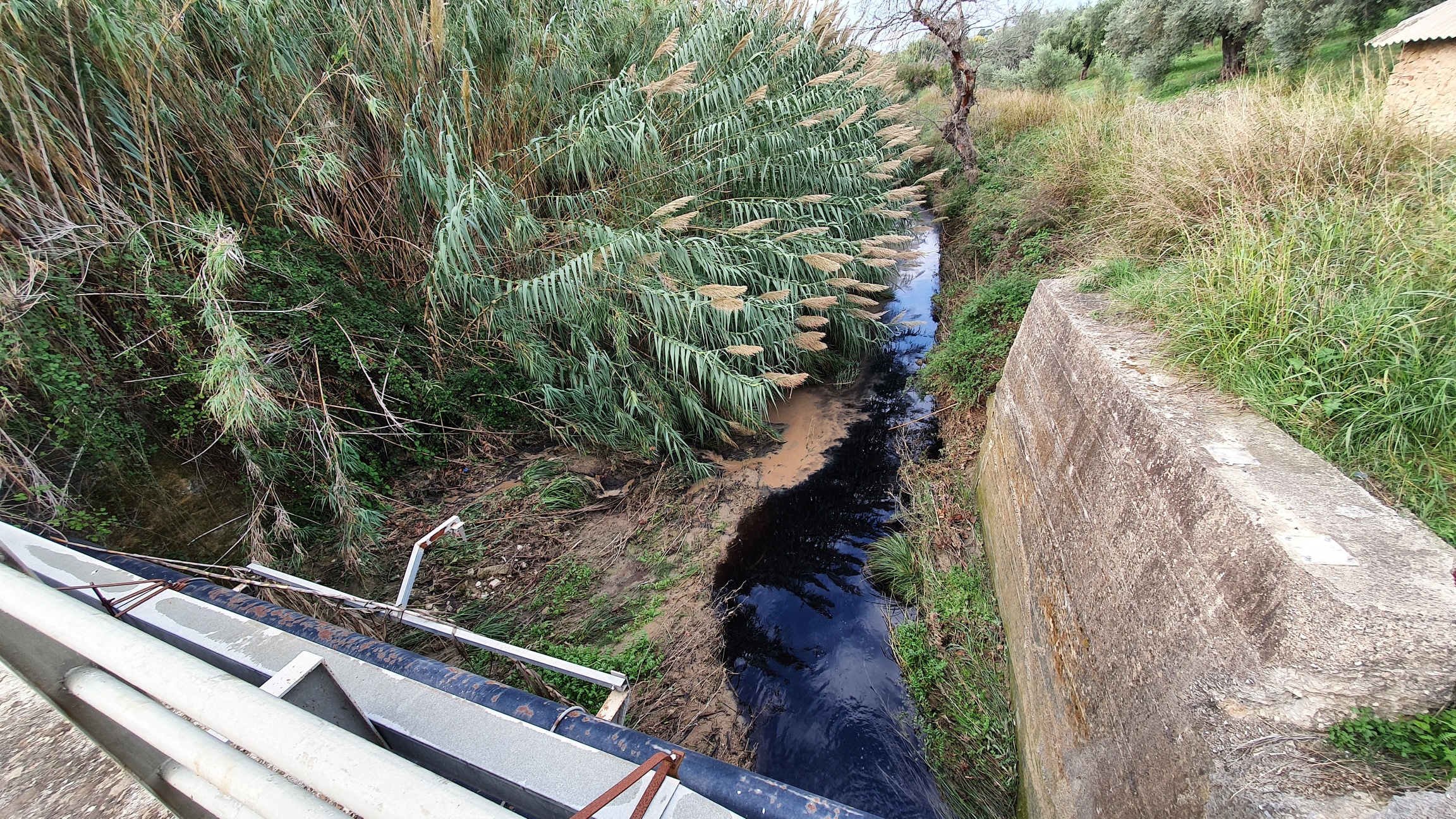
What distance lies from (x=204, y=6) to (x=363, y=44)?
2.96 ft

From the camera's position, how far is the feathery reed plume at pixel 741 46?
5.32 meters

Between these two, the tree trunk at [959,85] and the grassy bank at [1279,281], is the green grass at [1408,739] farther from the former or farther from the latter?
the tree trunk at [959,85]

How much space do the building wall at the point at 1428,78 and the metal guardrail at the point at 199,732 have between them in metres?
6.07

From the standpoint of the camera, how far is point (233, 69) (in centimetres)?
382

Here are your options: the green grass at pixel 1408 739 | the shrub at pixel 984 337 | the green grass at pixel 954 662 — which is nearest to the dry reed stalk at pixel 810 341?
the shrub at pixel 984 337

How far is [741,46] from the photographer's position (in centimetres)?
534

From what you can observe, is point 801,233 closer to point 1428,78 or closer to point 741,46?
point 741,46

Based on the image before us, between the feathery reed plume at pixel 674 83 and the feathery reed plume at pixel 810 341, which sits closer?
the feathery reed plume at pixel 674 83

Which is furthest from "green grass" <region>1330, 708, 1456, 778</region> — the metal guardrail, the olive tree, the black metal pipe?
the olive tree

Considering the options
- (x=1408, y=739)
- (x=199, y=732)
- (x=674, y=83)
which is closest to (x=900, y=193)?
(x=674, y=83)

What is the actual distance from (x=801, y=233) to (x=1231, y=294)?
3.49 metres

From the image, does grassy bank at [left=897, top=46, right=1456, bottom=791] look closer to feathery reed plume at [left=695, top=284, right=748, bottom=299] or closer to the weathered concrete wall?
the weathered concrete wall

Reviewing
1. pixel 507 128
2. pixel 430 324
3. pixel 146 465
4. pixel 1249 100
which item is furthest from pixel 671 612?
pixel 1249 100

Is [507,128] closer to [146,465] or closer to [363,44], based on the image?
[363,44]
